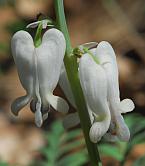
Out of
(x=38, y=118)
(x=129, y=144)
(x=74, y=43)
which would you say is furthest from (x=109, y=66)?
(x=74, y=43)

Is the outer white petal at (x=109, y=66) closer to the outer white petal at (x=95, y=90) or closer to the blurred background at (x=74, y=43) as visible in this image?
the outer white petal at (x=95, y=90)

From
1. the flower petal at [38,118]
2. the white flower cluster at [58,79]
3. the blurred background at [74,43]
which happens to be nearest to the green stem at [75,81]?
the white flower cluster at [58,79]

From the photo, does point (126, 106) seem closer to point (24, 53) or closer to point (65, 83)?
point (65, 83)

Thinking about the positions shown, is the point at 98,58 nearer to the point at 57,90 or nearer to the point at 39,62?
the point at 39,62

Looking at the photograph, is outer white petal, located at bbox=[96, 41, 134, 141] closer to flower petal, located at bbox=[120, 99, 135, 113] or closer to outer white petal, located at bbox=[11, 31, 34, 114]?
flower petal, located at bbox=[120, 99, 135, 113]

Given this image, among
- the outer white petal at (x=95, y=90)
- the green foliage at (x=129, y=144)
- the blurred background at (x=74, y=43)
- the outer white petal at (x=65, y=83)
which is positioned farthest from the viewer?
the blurred background at (x=74, y=43)

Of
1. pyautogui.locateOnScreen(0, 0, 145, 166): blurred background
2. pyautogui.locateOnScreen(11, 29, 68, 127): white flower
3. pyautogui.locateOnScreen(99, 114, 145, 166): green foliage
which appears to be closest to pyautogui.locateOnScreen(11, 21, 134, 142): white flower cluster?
pyautogui.locateOnScreen(11, 29, 68, 127): white flower
